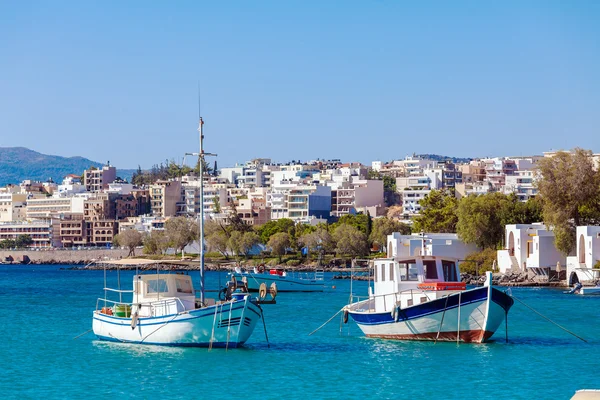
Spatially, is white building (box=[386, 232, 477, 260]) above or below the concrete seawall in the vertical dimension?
above

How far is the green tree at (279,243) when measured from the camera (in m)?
137

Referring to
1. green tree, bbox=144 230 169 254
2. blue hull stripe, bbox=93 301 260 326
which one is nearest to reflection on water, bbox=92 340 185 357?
blue hull stripe, bbox=93 301 260 326

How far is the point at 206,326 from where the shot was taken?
110 ft

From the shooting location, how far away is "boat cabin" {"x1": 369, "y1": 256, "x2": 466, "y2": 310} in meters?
36.1

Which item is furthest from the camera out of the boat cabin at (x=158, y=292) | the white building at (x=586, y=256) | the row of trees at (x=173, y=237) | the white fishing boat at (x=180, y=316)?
the row of trees at (x=173, y=237)

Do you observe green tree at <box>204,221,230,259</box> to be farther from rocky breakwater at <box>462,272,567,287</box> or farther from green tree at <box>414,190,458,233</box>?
rocky breakwater at <box>462,272,567,287</box>

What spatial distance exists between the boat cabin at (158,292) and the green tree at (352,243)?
94.6 meters

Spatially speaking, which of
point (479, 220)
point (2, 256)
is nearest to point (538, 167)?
point (479, 220)

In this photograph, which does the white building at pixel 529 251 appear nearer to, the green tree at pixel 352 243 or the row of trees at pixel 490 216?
the row of trees at pixel 490 216

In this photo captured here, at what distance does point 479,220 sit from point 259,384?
6749 cm

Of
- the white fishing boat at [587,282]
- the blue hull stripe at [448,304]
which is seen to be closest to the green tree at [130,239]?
the white fishing boat at [587,282]

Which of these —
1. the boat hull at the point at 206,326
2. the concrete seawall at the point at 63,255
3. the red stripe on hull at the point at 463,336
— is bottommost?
the concrete seawall at the point at 63,255

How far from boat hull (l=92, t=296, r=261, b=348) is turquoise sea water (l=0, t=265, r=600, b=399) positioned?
34 centimetres

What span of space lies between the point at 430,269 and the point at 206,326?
8.02 metres
